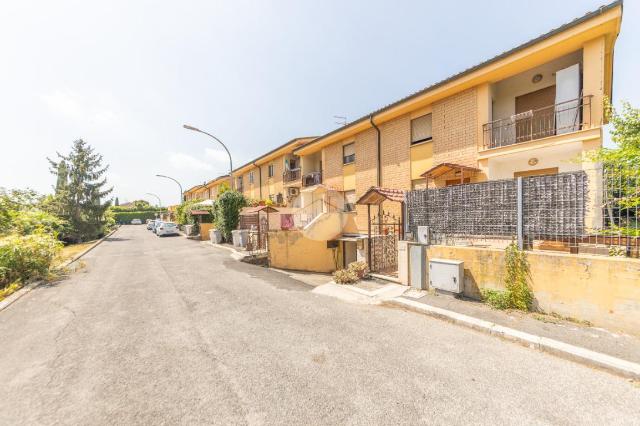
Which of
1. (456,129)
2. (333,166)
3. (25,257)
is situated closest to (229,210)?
(333,166)

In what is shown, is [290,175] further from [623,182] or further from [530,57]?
[623,182]

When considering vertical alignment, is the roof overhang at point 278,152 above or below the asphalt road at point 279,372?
above

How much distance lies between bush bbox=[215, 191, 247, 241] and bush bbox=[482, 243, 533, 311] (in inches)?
626

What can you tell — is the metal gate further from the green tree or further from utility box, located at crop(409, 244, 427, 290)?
the green tree

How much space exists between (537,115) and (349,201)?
9187mm

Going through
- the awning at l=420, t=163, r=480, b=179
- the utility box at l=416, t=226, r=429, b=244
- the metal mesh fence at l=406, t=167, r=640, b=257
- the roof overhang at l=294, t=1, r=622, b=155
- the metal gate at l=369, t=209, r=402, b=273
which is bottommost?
the metal gate at l=369, t=209, r=402, b=273

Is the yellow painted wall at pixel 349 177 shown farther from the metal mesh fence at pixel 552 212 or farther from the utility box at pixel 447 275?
the utility box at pixel 447 275

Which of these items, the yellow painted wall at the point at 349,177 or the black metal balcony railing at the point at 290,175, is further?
the black metal balcony railing at the point at 290,175

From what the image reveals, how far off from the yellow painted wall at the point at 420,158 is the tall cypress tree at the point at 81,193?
28.0 m

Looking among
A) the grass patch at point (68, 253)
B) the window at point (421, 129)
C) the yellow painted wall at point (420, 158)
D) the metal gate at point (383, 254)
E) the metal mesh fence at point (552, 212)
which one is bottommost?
the grass patch at point (68, 253)

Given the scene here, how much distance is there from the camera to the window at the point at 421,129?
11.0 meters

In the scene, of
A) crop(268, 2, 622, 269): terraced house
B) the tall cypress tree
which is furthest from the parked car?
crop(268, 2, 622, 269): terraced house

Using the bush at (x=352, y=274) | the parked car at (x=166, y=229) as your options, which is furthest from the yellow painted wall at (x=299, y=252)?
the parked car at (x=166, y=229)

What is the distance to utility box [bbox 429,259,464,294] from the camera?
217 inches
